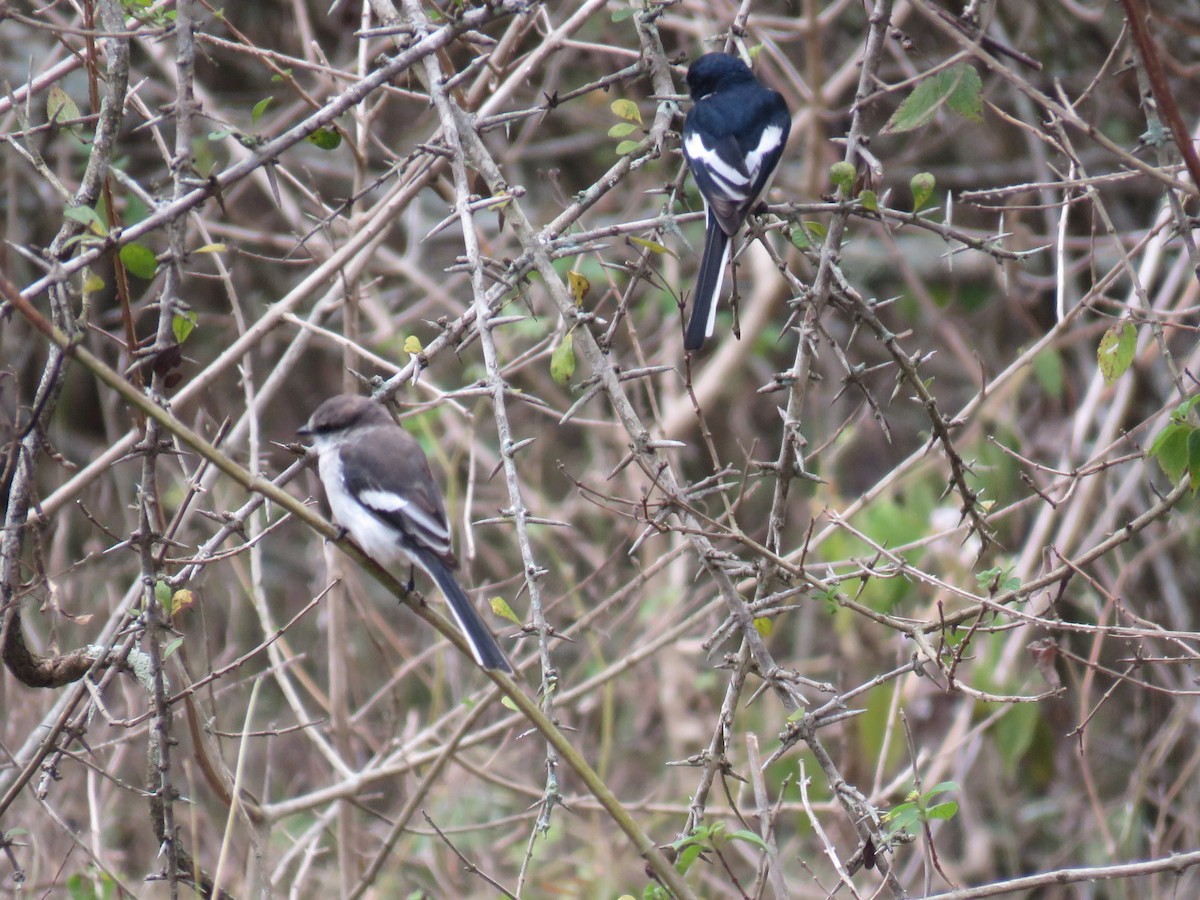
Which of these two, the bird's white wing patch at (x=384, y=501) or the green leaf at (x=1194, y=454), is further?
the bird's white wing patch at (x=384, y=501)

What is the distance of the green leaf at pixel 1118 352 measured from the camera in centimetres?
300

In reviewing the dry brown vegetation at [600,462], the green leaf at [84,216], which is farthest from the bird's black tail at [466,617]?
the green leaf at [84,216]

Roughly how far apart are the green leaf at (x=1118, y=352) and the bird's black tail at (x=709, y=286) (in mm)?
994

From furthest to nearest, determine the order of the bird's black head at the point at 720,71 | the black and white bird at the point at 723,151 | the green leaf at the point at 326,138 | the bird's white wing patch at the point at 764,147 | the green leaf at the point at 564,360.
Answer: the bird's black head at the point at 720,71 < the bird's white wing patch at the point at 764,147 < the black and white bird at the point at 723,151 < the green leaf at the point at 326,138 < the green leaf at the point at 564,360

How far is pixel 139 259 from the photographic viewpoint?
2.51 m

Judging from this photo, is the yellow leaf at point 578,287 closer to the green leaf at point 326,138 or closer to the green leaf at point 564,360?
the green leaf at point 564,360

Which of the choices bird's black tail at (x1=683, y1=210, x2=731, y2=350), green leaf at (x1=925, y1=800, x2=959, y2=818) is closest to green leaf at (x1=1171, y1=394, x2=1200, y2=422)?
green leaf at (x1=925, y1=800, x2=959, y2=818)

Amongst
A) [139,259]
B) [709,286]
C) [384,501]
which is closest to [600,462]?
[384,501]

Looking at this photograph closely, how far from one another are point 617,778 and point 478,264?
5094mm

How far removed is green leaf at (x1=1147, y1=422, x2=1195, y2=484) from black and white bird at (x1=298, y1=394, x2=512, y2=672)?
1.84 metres

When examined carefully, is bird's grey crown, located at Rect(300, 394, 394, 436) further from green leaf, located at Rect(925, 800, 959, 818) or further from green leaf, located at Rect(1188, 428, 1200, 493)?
green leaf, located at Rect(1188, 428, 1200, 493)

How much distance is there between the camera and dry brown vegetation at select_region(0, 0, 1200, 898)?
108 inches

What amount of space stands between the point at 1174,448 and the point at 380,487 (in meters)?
2.23

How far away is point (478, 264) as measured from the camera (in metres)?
2.66
